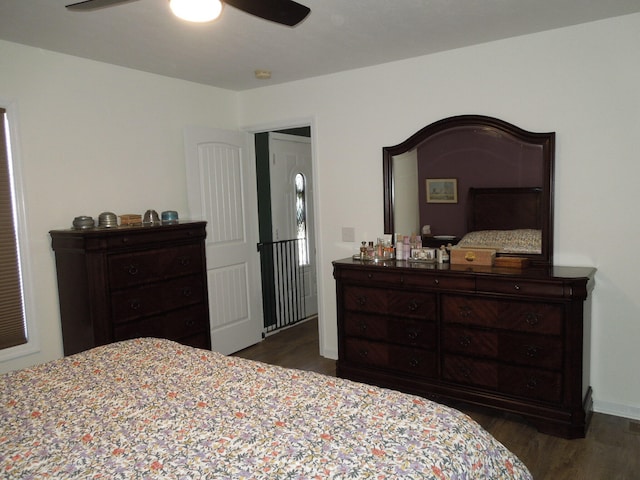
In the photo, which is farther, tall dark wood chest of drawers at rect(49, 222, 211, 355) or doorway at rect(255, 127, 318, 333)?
doorway at rect(255, 127, 318, 333)

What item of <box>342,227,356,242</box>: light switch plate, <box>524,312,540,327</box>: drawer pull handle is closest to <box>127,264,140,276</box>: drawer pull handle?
<box>342,227,356,242</box>: light switch plate

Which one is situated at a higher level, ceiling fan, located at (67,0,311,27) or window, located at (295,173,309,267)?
ceiling fan, located at (67,0,311,27)

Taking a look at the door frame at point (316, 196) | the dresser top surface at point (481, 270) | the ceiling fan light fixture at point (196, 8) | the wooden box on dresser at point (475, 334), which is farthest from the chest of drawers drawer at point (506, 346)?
the ceiling fan light fixture at point (196, 8)

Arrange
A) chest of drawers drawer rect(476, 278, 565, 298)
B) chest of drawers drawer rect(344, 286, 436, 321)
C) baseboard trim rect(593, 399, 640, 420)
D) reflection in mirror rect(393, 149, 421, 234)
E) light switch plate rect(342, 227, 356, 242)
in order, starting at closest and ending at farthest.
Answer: chest of drawers drawer rect(476, 278, 565, 298), baseboard trim rect(593, 399, 640, 420), chest of drawers drawer rect(344, 286, 436, 321), reflection in mirror rect(393, 149, 421, 234), light switch plate rect(342, 227, 356, 242)

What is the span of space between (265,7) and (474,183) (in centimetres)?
211

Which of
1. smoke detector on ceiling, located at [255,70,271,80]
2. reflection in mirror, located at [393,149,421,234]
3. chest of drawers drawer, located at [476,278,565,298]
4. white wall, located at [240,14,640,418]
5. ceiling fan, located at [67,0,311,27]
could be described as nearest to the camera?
ceiling fan, located at [67,0,311,27]

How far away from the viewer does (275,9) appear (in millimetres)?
1894

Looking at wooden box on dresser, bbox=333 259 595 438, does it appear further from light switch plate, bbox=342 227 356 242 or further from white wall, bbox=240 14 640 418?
light switch plate, bbox=342 227 356 242

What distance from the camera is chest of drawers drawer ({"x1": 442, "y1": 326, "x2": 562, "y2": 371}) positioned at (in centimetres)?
284

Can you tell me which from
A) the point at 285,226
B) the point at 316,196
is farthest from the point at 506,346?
the point at 285,226

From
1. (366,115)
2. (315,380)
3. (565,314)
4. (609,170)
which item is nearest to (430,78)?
(366,115)

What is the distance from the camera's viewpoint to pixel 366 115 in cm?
391

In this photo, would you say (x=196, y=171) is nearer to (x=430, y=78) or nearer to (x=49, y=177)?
(x=49, y=177)

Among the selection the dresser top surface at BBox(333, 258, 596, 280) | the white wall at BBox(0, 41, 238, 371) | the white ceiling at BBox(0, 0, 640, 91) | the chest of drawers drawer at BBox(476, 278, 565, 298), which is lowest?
the chest of drawers drawer at BBox(476, 278, 565, 298)
